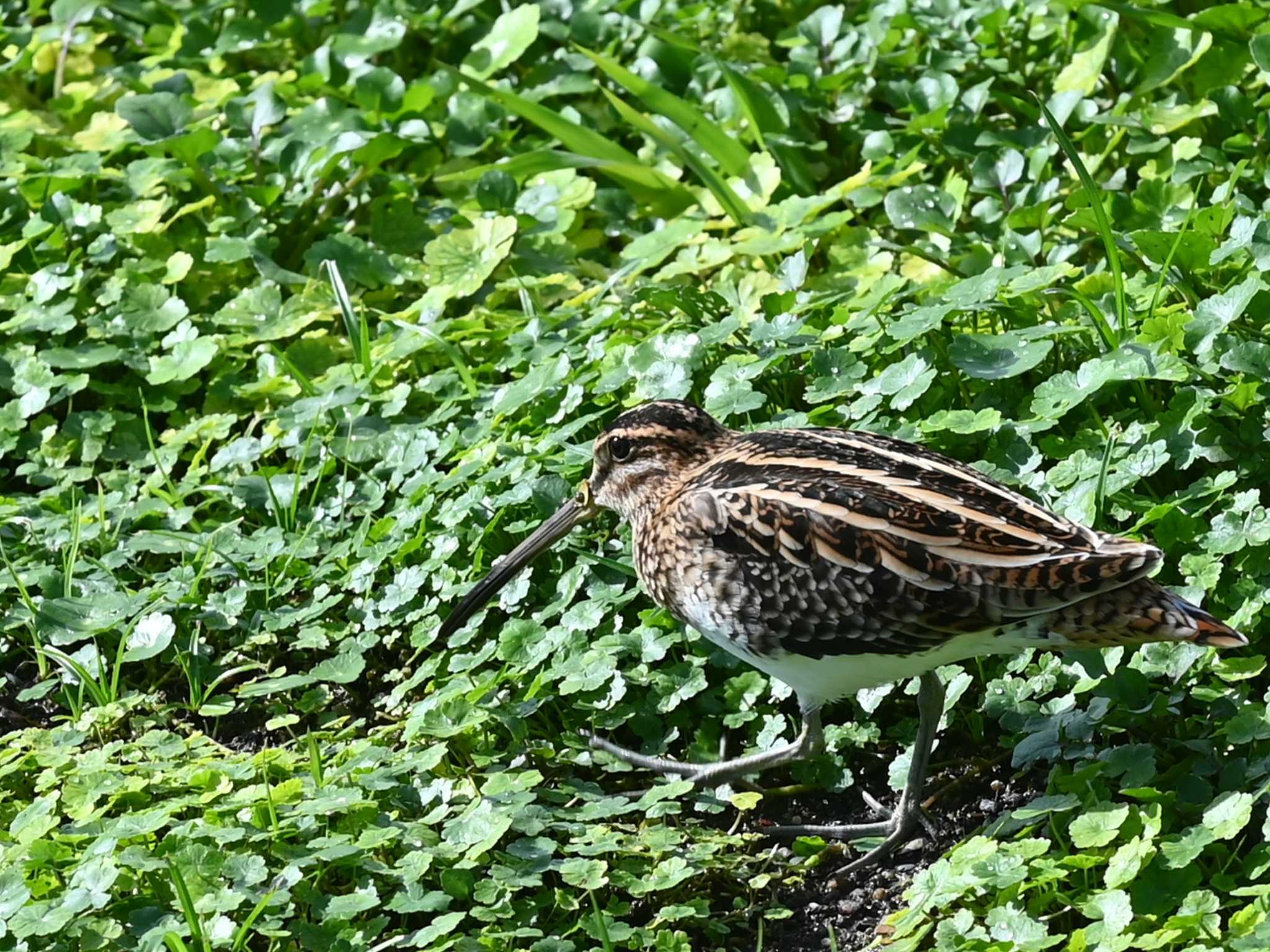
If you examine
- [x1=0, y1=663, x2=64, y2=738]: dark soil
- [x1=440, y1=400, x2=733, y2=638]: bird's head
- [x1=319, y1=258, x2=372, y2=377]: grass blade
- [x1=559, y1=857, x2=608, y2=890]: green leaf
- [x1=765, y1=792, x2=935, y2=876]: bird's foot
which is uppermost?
[x1=440, y1=400, x2=733, y2=638]: bird's head

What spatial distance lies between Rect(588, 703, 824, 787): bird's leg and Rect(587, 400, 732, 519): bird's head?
64 centimetres

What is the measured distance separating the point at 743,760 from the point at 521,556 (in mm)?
873

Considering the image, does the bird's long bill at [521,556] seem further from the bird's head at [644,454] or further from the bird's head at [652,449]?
the bird's head at [652,449]

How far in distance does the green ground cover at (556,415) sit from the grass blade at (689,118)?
0.02 m

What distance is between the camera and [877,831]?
4.20 m

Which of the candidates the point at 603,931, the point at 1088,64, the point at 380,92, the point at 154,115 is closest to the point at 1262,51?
the point at 1088,64

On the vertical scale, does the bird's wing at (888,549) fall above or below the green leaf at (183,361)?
above

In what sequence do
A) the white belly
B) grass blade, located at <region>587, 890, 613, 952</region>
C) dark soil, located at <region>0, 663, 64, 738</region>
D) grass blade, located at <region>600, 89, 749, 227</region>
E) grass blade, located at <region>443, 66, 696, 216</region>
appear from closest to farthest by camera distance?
grass blade, located at <region>587, 890, 613, 952</region> < the white belly < dark soil, located at <region>0, 663, 64, 738</region> < grass blade, located at <region>600, 89, 749, 227</region> < grass blade, located at <region>443, 66, 696, 216</region>

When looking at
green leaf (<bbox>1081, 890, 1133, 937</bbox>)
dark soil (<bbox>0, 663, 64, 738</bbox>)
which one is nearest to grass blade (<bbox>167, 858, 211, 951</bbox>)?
dark soil (<bbox>0, 663, 64, 738</bbox>)

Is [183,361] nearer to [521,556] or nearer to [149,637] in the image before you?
[149,637]

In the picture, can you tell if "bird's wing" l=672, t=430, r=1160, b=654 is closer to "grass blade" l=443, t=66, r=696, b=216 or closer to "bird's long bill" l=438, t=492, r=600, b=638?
"bird's long bill" l=438, t=492, r=600, b=638

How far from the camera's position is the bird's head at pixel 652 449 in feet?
15.1

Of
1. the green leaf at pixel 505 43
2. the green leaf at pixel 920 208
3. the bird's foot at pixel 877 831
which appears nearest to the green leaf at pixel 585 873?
the bird's foot at pixel 877 831

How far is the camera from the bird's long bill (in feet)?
15.6
